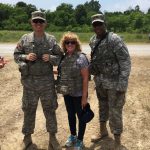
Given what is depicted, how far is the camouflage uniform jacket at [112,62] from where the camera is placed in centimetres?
573

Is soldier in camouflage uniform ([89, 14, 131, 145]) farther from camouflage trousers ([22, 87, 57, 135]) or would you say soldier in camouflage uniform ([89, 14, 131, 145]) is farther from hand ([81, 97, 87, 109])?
camouflage trousers ([22, 87, 57, 135])

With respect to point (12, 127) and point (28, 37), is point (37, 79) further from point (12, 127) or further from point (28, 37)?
point (12, 127)

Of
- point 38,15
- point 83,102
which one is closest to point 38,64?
point 38,15

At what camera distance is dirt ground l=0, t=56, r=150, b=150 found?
641 centimetres

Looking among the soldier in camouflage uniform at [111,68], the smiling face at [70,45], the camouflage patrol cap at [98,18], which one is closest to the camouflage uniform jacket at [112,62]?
the soldier in camouflage uniform at [111,68]

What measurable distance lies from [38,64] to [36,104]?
1.96ft

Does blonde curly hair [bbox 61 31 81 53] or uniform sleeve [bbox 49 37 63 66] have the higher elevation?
blonde curly hair [bbox 61 31 81 53]

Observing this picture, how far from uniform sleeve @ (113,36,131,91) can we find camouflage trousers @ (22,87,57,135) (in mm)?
989

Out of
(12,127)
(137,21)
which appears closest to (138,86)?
(12,127)

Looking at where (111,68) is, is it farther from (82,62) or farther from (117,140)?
(117,140)

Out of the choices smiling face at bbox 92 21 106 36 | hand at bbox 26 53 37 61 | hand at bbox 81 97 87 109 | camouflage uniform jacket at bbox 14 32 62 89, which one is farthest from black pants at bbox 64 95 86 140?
smiling face at bbox 92 21 106 36

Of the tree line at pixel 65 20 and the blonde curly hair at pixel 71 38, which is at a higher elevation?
the blonde curly hair at pixel 71 38

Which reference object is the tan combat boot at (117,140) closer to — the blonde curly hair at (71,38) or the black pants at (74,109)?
the black pants at (74,109)

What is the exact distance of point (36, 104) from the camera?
601 centimetres
